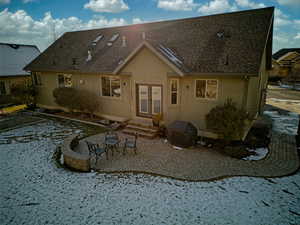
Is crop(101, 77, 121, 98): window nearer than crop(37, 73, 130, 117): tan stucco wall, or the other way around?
crop(37, 73, 130, 117): tan stucco wall

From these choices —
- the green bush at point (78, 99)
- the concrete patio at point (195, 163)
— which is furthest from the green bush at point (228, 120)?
the green bush at point (78, 99)

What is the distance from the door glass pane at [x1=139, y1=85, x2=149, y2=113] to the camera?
11.5 meters

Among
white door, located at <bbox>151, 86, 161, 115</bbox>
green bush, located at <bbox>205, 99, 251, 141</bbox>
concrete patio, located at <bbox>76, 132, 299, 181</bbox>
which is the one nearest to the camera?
concrete patio, located at <bbox>76, 132, 299, 181</bbox>

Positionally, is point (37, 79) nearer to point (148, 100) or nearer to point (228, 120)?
point (148, 100)

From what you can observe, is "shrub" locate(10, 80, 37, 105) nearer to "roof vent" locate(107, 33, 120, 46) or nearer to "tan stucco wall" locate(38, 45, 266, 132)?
"roof vent" locate(107, 33, 120, 46)

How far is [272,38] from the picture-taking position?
41.4ft

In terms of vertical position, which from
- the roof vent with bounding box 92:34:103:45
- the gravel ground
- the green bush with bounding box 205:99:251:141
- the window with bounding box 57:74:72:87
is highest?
the roof vent with bounding box 92:34:103:45

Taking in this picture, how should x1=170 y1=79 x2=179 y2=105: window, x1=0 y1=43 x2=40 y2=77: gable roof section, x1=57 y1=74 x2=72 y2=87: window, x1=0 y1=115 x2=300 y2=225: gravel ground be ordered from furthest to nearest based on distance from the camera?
x1=0 y1=43 x2=40 y2=77: gable roof section
x1=57 y1=74 x2=72 y2=87: window
x1=170 y1=79 x2=179 y2=105: window
x1=0 y1=115 x2=300 y2=225: gravel ground

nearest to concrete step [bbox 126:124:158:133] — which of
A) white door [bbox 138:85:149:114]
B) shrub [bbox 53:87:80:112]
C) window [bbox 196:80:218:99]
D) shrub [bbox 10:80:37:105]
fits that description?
white door [bbox 138:85:149:114]

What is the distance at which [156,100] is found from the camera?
11273mm

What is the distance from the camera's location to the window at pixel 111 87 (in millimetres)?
12637

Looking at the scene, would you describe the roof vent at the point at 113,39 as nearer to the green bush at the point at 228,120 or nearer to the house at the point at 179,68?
the house at the point at 179,68

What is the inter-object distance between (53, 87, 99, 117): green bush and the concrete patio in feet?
15.4

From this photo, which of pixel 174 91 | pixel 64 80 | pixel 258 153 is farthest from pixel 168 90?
pixel 64 80
